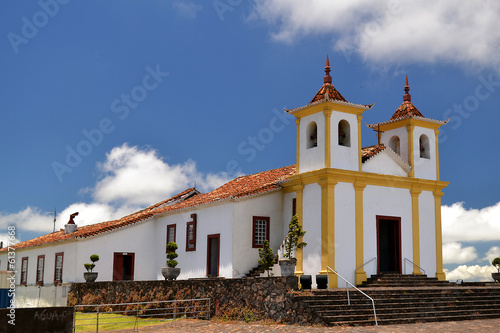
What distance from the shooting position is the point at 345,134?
2469 cm

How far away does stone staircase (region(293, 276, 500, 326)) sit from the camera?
58.7 ft

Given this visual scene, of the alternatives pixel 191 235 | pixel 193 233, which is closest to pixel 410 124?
pixel 193 233

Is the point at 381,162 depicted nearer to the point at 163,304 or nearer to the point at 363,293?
the point at 363,293

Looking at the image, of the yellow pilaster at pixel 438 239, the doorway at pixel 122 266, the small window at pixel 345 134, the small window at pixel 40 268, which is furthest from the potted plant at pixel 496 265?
the small window at pixel 40 268

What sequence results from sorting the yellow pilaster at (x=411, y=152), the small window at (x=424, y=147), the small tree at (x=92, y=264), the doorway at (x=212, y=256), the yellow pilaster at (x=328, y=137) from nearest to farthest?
the yellow pilaster at (x=328, y=137) → the yellow pilaster at (x=411, y=152) → the doorway at (x=212, y=256) → the small window at (x=424, y=147) → the small tree at (x=92, y=264)

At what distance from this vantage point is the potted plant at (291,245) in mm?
19953

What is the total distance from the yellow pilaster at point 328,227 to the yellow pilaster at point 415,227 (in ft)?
14.3

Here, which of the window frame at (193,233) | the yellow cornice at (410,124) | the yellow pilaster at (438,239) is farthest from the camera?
the window frame at (193,233)

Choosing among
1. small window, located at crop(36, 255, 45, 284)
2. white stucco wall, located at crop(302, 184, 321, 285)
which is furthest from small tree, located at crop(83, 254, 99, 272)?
white stucco wall, located at crop(302, 184, 321, 285)

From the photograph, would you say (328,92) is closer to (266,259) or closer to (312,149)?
(312,149)

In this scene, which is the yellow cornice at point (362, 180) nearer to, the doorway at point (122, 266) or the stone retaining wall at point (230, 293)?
the stone retaining wall at point (230, 293)

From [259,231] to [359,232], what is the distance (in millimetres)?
4503

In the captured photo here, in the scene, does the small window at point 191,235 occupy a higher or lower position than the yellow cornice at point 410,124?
lower

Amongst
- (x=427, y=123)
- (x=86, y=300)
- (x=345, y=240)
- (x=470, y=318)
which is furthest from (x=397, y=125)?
(x=86, y=300)
